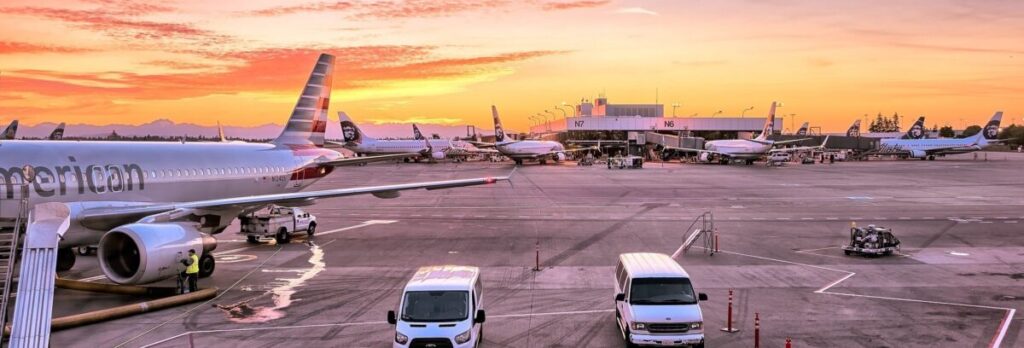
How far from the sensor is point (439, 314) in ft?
49.9

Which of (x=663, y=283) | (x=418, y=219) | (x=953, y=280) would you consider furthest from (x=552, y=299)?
(x=418, y=219)

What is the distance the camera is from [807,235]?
3416 centimetres

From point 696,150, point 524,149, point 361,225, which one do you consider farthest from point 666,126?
point 361,225

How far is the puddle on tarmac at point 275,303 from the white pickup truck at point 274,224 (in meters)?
5.71

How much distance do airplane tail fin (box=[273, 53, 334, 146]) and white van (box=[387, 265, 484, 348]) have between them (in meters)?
22.6

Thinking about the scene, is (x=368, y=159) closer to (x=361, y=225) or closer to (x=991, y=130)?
(x=361, y=225)

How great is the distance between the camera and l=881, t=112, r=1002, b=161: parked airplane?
123550 mm

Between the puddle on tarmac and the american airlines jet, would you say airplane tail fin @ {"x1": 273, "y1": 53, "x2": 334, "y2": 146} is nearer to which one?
the american airlines jet

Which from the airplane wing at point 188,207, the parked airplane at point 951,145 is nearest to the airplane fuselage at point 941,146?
the parked airplane at point 951,145

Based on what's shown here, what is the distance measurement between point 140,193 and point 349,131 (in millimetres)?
111301

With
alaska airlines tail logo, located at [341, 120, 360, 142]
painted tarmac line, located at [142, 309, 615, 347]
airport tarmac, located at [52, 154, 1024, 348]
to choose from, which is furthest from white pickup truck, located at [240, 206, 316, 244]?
alaska airlines tail logo, located at [341, 120, 360, 142]

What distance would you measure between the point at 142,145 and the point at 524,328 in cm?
1739

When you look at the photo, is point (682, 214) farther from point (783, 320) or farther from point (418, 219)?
point (783, 320)

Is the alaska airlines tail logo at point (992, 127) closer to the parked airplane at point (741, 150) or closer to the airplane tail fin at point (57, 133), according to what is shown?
the parked airplane at point (741, 150)
